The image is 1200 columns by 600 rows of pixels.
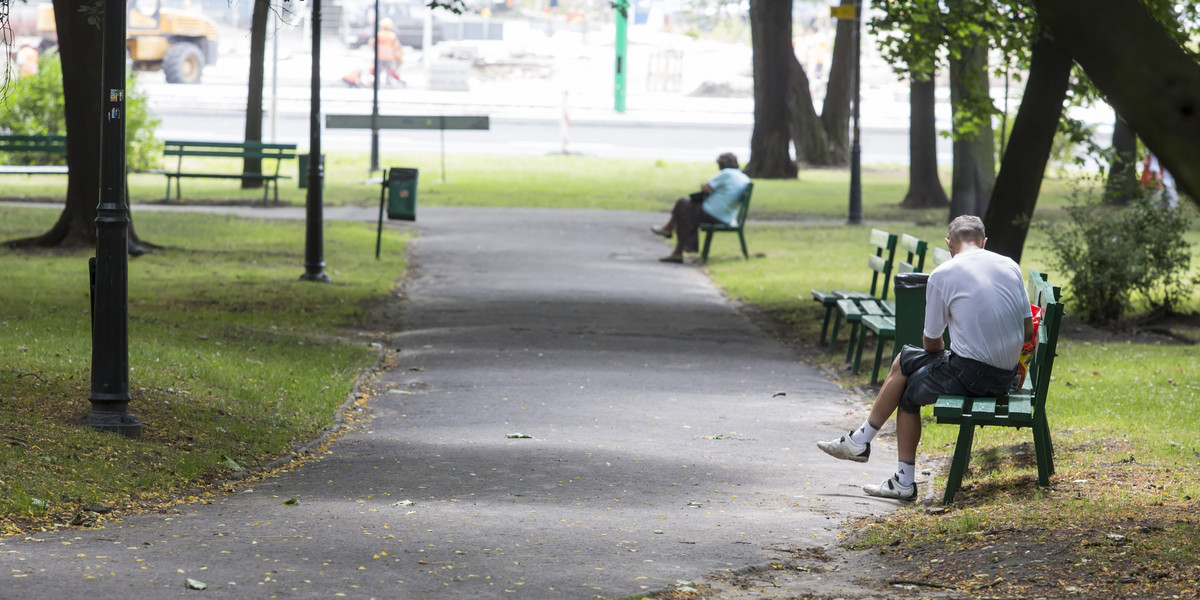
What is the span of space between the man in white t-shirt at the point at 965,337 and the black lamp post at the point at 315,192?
896cm

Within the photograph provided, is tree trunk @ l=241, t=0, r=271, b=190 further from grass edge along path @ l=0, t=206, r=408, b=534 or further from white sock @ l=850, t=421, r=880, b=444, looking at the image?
white sock @ l=850, t=421, r=880, b=444

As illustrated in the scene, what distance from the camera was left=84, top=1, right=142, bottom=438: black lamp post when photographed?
7328 millimetres

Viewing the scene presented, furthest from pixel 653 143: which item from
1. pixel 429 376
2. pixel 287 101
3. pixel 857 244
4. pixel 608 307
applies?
pixel 429 376

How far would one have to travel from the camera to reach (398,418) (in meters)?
8.92

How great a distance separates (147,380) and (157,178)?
2225cm

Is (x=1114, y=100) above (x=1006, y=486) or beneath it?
above

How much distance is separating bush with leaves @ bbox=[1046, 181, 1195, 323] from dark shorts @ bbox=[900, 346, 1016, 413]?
6.14 metres

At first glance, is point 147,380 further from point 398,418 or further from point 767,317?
point 767,317

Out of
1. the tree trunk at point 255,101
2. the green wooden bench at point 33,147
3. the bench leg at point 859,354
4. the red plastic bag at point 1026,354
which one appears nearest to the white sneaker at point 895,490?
the red plastic bag at point 1026,354

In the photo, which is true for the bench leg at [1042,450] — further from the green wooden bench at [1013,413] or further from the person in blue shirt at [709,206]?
the person in blue shirt at [709,206]

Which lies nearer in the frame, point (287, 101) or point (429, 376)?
point (429, 376)

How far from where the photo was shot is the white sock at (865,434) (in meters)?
7.35

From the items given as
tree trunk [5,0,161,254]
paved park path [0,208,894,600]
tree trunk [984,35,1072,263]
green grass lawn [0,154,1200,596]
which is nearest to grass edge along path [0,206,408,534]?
green grass lawn [0,154,1200,596]

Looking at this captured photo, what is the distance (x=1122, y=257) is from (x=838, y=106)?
25.2 m
